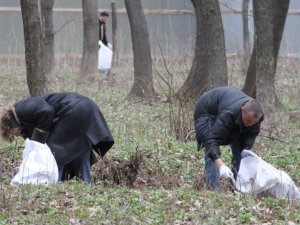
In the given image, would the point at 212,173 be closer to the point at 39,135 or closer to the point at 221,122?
the point at 221,122

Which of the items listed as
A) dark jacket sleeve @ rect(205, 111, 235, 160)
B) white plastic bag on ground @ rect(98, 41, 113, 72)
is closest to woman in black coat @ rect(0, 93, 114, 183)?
dark jacket sleeve @ rect(205, 111, 235, 160)

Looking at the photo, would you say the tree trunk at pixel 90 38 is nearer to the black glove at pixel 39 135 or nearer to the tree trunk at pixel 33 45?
the tree trunk at pixel 33 45

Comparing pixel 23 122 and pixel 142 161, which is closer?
pixel 23 122

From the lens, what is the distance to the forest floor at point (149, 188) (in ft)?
21.5

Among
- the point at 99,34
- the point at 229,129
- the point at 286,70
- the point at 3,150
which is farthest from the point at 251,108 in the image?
the point at 286,70

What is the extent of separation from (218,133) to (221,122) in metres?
0.11

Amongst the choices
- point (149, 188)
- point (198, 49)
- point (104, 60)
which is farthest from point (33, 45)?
point (104, 60)

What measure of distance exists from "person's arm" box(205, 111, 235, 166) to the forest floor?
38 centimetres

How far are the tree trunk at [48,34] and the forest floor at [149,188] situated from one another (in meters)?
3.79

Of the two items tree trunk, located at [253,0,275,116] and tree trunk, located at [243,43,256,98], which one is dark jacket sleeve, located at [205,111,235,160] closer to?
tree trunk, located at [253,0,275,116]

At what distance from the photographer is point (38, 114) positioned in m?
7.75

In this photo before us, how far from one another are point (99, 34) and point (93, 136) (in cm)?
1141

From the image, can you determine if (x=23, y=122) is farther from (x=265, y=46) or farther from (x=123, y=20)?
(x=123, y=20)

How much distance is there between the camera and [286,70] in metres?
21.0
